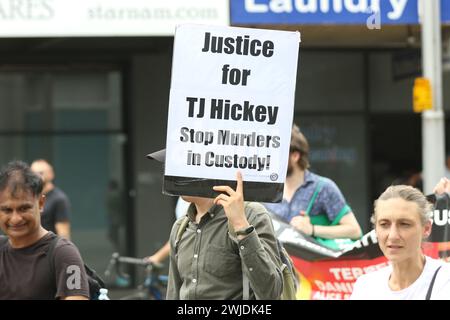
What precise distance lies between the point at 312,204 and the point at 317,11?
15.5ft

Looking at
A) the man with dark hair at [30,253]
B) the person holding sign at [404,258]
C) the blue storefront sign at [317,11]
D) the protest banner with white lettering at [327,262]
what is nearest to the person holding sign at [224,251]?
the person holding sign at [404,258]

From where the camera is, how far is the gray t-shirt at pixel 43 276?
4008mm

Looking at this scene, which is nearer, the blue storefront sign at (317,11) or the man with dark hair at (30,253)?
the man with dark hair at (30,253)

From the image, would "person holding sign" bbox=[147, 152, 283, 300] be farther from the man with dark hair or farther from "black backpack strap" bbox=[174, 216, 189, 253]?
the man with dark hair

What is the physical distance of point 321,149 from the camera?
1465 centimetres

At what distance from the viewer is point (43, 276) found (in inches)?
159

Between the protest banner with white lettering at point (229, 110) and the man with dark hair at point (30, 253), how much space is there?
0.53 m

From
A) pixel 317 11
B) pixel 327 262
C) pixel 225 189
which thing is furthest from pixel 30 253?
pixel 317 11

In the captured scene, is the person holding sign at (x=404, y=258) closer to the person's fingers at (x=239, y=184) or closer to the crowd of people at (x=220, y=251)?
the crowd of people at (x=220, y=251)

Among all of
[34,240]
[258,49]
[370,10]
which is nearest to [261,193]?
[258,49]

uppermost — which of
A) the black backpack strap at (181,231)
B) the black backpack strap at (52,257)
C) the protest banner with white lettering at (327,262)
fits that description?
the black backpack strap at (181,231)

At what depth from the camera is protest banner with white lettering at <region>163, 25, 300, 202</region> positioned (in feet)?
14.4
